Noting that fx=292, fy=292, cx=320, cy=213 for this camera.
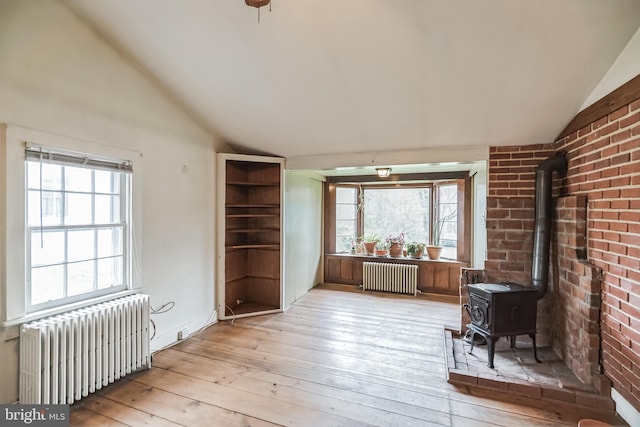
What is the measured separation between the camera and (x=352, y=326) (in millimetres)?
3688

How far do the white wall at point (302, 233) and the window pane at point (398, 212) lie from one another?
102cm

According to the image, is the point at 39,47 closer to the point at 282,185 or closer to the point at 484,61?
the point at 282,185

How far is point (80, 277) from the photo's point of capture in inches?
94.6

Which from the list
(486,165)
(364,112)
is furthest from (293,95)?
(486,165)

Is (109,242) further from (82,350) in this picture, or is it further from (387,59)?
(387,59)

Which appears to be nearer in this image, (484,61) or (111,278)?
(484,61)

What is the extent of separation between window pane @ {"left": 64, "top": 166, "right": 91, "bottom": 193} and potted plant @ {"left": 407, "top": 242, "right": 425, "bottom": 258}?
4.70 meters

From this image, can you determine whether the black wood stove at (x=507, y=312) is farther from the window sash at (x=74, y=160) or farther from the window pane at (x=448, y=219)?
the window sash at (x=74, y=160)

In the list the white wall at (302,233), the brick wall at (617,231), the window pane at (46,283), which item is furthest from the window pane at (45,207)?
the brick wall at (617,231)

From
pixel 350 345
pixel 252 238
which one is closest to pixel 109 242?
pixel 252 238

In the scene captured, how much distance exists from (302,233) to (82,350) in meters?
3.16

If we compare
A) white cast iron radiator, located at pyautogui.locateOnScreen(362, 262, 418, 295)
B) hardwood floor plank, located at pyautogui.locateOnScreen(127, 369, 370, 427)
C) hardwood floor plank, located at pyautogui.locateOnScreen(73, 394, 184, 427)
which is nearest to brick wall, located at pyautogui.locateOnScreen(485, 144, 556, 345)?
white cast iron radiator, located at pyautogui.locateOnScreen(362, 262, 418, 295)

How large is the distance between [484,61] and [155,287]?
3522mm

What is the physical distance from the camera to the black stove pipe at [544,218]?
277 centimetres
